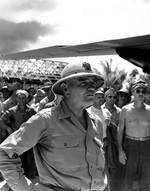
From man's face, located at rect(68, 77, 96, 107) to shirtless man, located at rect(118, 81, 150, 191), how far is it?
8.88ft

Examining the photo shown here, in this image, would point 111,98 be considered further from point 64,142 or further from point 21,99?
point 64,142

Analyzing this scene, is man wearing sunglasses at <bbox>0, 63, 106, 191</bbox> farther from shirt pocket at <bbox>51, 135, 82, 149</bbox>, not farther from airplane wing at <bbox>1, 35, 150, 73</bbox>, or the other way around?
airplane wing at <bbox>1, 35, 150, 73</bbox>

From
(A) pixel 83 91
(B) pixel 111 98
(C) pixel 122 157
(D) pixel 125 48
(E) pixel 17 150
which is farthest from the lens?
(B) pixel 111 98

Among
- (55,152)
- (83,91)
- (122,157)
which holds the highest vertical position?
(83,91)

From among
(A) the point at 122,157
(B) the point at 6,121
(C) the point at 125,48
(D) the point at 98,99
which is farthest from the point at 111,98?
(C) the point at 125,48

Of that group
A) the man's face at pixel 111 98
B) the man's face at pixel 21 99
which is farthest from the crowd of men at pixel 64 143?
the man's face at pixel 111 98

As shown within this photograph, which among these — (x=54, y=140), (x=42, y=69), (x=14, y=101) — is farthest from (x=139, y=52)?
(x=42, y=69)

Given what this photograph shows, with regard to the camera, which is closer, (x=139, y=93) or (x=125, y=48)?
(x=125, y=48)

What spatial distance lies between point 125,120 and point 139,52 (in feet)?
4.63

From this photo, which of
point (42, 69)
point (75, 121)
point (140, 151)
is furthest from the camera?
point (42, 69)

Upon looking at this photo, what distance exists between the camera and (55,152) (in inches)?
87.3

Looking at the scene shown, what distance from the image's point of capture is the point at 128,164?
5.07 m

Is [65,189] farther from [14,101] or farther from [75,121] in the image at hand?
[14,101]

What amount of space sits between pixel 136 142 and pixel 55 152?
2.95 meters
